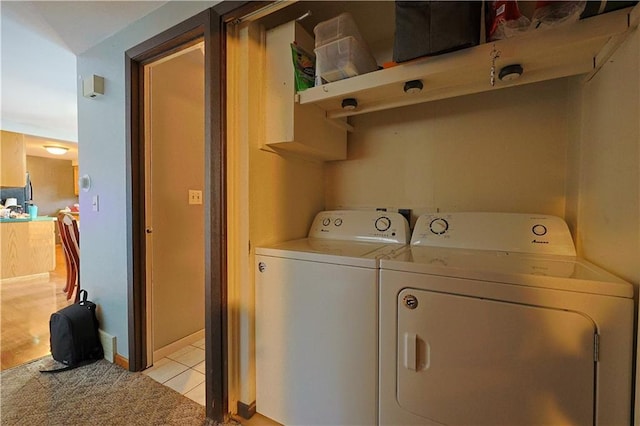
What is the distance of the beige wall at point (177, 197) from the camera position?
6.26ft

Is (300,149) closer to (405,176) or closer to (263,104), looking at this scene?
(263,104)

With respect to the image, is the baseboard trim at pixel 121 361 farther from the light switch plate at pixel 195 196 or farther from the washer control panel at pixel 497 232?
the washer control panel at pixel 497 232

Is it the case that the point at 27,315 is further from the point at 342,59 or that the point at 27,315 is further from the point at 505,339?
the point at 505,339

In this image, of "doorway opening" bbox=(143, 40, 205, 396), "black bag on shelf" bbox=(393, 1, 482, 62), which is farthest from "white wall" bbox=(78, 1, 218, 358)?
"black bag on shelf" bbox=(393, 1, 482, 62)

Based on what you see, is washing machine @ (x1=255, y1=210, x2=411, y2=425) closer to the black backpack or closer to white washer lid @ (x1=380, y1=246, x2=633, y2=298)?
white washer lid @ (x1=380, y1=246, x2=633, y2=298)

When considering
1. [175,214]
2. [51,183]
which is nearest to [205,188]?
[175,214]

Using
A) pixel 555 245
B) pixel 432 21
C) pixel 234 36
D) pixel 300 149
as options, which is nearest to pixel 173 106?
pixel 234 36

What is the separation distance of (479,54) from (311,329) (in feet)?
4.15

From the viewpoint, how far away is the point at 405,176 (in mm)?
1679

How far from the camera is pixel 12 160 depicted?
4.04 m

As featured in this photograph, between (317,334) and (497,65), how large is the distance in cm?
131

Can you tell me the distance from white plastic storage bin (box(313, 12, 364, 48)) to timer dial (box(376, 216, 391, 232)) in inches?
36.2

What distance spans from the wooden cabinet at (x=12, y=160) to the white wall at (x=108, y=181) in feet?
11.2

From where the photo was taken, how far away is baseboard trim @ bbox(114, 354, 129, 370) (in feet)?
5.91
